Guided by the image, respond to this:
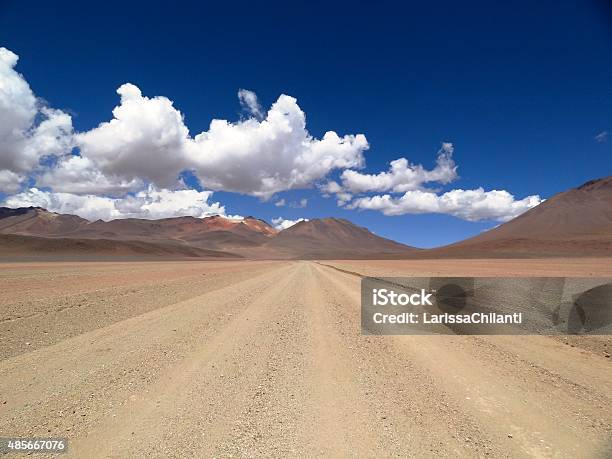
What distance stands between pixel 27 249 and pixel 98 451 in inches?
5856

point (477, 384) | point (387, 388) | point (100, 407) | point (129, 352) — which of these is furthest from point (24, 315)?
point (477, 384)

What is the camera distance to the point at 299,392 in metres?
5.83

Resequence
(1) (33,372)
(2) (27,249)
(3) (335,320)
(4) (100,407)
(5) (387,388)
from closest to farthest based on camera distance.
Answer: (4) (100,407), (5) (387,388), (1) (33,372), (3) (335,320), (2) (27,249)

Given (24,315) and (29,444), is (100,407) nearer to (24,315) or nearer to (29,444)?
(29,444)

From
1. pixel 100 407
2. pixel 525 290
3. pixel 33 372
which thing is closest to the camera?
pixel 100 407

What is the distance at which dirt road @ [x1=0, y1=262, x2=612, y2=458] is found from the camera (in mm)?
4352

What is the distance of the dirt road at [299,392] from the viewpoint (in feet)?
14.3

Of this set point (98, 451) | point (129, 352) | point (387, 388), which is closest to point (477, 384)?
point (387, 388)

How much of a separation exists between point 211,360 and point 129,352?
195 cm

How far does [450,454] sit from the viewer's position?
4117 millimetres

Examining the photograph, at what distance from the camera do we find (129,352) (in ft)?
26.6

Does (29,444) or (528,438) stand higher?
(528,438)

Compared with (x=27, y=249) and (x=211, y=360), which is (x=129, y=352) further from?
(x=27, y=249)

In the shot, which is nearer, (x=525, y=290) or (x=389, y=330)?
(x=389, y=330)
